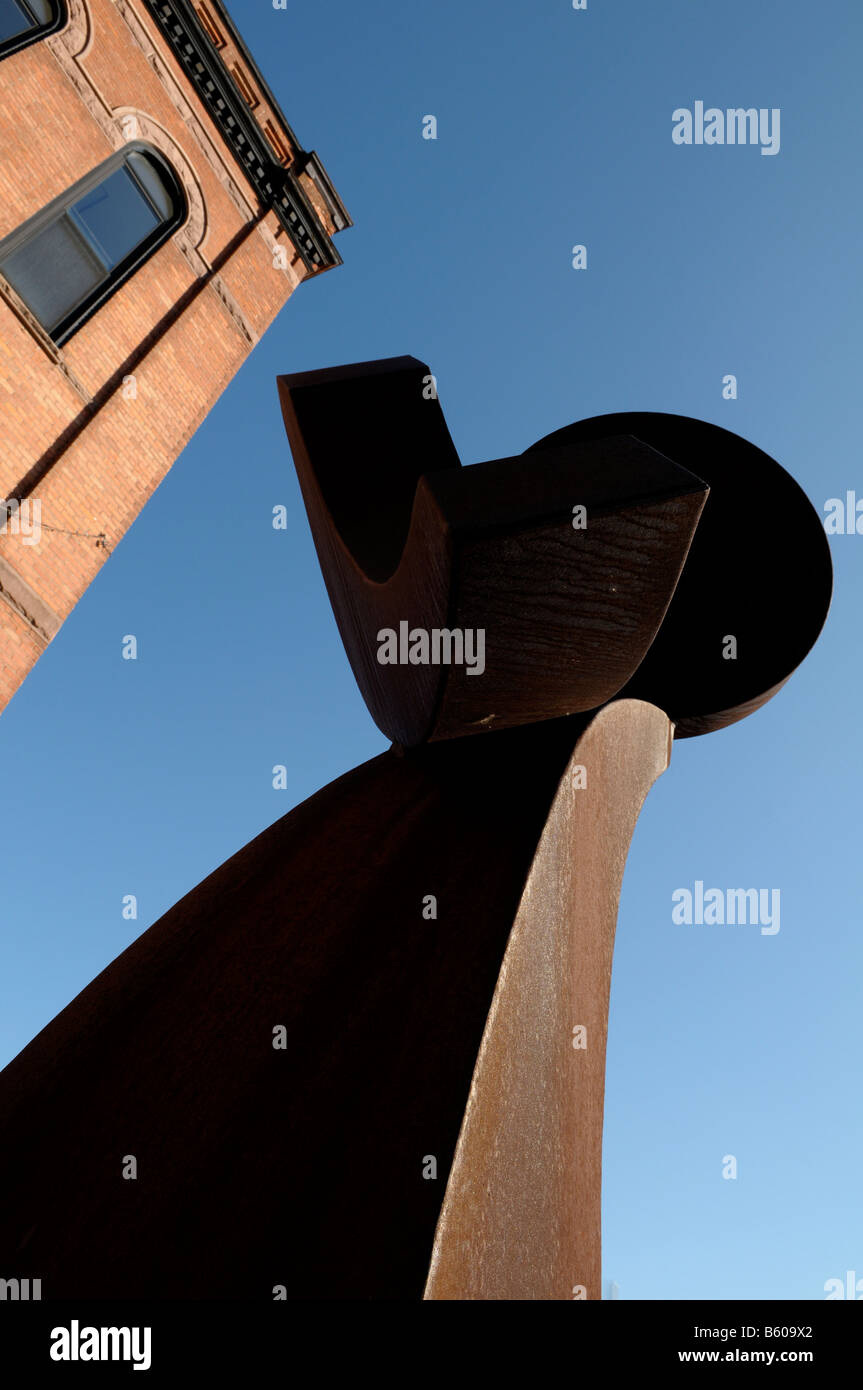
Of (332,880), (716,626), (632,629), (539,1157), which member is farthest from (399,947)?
(716,626)

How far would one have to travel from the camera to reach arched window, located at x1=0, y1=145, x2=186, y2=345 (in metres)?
8.38

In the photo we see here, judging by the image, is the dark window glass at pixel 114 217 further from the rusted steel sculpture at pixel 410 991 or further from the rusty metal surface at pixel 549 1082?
the rusty metal surface at pixel 549 1082

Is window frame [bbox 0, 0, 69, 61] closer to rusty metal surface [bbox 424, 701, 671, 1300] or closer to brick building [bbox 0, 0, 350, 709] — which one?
brick building [bbox 0, 0, 350, 709]

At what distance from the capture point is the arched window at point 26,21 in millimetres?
8312

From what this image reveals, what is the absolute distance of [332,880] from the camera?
1.91m

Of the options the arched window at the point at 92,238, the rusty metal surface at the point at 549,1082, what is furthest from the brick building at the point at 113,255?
the rusty metal surface at the point at 549,1082

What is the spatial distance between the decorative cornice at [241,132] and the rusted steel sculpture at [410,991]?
11024mm

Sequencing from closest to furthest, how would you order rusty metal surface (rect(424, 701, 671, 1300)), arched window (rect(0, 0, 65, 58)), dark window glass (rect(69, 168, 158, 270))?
rusty metal surface (rect(424, 701, 671, 1300)) < arched window (rect(0, 0, 65, 58)) < dark window glass (rect(69, 168, 158, 270))

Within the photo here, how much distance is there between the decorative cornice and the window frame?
142 cm

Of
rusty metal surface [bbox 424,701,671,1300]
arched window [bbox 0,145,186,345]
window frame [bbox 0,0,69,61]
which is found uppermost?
window frame [bbox 0,0,69,61]

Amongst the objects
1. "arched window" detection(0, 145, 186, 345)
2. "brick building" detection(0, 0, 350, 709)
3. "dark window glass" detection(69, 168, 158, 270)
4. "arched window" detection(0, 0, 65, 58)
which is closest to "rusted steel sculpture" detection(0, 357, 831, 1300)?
"brick building" detection(0, 0, 350, 709)

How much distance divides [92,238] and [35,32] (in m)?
1.94

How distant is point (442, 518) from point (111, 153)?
10.5 metres

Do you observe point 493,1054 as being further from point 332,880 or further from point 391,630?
point 391,630
